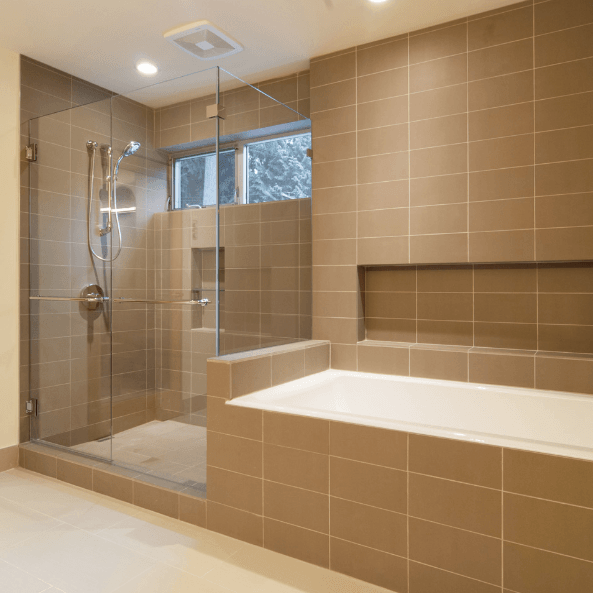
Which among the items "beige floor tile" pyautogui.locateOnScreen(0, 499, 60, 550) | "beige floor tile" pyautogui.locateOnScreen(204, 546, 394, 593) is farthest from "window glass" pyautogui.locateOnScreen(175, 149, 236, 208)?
"beige floor tile" pyautogui.locateOnScreen(0, 499, 60, 550)

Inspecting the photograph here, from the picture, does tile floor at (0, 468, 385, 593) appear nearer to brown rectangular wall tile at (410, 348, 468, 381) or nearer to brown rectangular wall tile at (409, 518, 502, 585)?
brown rectangular wall tile at (409, 518, 502, 585)

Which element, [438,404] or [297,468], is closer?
[297,468]

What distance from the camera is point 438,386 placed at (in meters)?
2.54

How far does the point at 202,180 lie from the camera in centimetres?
245

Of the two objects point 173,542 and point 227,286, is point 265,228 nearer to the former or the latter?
point 227,286

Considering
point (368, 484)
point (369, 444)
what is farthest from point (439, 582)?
point (369, 444)

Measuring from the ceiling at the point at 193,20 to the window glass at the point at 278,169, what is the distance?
0.48 m

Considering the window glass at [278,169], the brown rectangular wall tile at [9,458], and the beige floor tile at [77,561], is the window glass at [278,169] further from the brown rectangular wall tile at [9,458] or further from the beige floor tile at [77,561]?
the brown rectangular wall tile at [9,458]

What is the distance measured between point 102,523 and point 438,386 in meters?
1.76

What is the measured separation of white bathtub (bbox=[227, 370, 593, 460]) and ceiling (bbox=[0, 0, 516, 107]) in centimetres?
166

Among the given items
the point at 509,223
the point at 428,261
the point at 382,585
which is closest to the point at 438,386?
the point at 428,261

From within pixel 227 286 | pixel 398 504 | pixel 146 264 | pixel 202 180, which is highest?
pixel 202 180

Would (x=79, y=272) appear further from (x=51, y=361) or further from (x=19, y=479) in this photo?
(x=19, y=479)

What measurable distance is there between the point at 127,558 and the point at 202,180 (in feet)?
5.67
